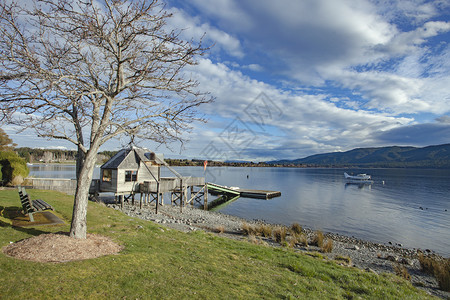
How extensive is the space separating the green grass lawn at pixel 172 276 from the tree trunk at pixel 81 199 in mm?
1343

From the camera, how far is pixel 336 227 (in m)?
27.3

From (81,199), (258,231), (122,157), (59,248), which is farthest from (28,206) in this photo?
(122,157)

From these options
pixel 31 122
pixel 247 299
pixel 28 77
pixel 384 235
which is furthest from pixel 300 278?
pixel 384 235

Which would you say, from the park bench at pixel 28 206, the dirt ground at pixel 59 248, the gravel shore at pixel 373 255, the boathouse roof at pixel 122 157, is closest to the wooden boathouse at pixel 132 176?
the boathouse roof at pixel 122 157

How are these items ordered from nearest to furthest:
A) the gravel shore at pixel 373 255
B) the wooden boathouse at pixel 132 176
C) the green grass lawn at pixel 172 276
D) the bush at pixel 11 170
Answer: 1. the green grass lawn at pixel 172 276
2. the gravel shore at pixel 373 255
3. the bush at pixel 11 170
4. the wooden boathouse at pixel 132 176

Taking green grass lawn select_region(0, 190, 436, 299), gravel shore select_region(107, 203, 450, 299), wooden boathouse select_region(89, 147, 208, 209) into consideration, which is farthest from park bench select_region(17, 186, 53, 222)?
wooden boathouse select_region(89, 147, 208, 209)

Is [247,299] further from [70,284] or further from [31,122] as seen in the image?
[31,122]

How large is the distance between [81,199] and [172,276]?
4110mm

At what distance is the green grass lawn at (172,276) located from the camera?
500 centimetres

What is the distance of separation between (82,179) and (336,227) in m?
26.4

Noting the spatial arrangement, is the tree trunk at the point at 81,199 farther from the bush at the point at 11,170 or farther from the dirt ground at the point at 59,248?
the bush at the point at 11,170

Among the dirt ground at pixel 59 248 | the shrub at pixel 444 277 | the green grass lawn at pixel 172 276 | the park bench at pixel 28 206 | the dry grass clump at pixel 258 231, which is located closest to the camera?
the green grass lawn at pixel 172 276

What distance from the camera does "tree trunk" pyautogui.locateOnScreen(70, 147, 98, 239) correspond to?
26.3ft

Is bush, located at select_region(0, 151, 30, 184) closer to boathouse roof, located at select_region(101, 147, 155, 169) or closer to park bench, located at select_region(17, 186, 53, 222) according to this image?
boathouse roof, located at select_region(101, 147, 155, 169)
